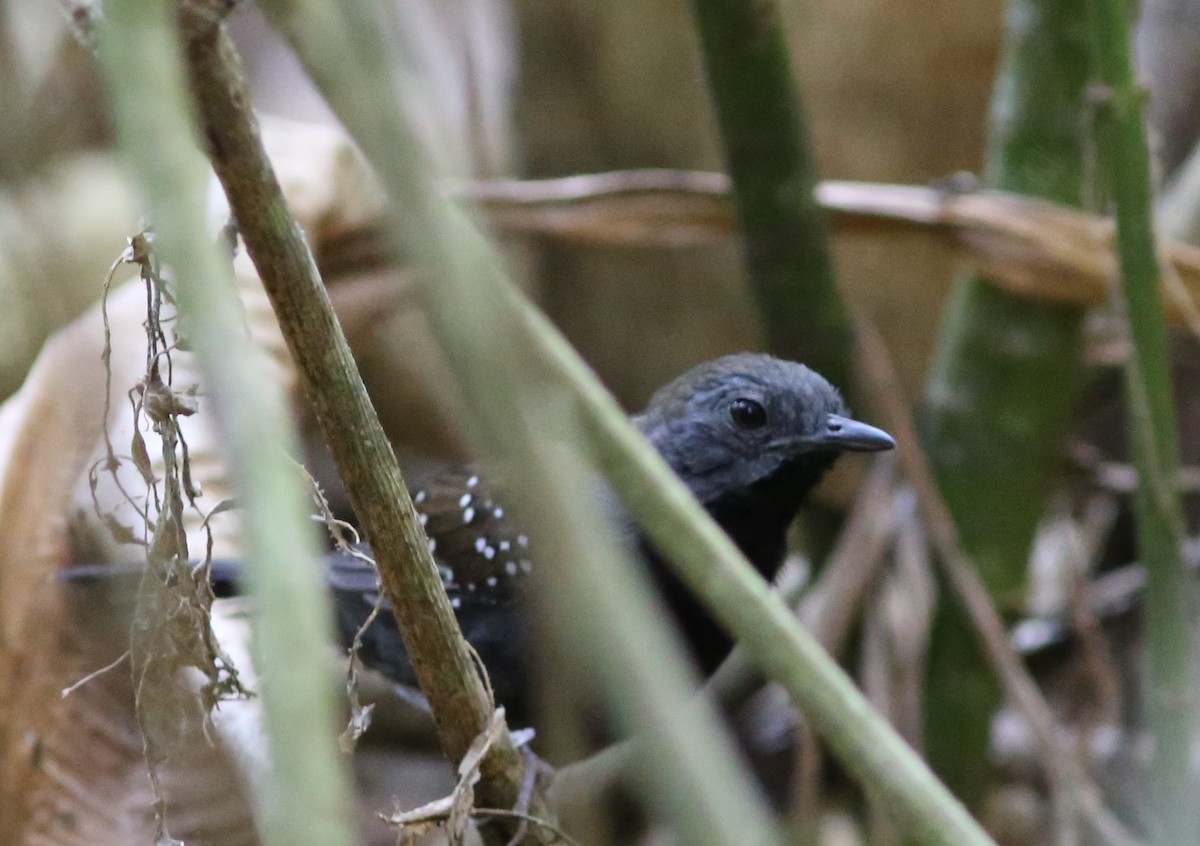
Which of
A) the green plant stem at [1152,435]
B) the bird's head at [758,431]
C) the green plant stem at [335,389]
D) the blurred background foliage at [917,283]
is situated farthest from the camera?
the blurred background foliage at [917,283]

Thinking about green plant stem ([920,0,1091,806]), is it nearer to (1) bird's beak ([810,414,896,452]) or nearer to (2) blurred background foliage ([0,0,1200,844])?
(2) blurred background foliage ([0,0,1200,844])

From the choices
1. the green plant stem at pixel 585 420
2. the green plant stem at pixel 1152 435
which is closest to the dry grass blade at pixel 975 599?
the green plant stem at pixel 1152 435

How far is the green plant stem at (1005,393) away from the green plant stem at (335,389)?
212 centimetres

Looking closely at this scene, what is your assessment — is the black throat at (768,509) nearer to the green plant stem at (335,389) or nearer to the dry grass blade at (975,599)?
the dry grass blade at (975,599)

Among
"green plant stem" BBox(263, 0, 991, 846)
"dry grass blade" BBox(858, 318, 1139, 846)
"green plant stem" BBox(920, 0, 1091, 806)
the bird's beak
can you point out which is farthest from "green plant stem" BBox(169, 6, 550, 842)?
"green plant stem" BBox(920, 0, 1091, 806)

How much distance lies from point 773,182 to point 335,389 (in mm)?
1789

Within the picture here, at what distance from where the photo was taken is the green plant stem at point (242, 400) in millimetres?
826

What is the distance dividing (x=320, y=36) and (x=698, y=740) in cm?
58

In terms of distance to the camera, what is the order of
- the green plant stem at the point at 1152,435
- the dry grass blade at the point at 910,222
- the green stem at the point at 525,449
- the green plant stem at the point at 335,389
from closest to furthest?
the green stem at the point at 525,449 → the green plant stem at the point at 335,389 → the green plant stem at the point at 1152,435 → the dry grass blade at the point at 910,222

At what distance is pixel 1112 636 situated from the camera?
401 cm

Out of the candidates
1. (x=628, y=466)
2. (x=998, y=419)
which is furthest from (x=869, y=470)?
(x=628, y=466)

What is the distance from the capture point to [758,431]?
2.80m

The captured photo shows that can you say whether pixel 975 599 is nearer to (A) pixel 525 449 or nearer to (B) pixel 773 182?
(B) pixel 773 182

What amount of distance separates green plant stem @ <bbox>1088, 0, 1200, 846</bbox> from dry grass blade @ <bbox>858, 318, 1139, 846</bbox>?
0.24 metres
